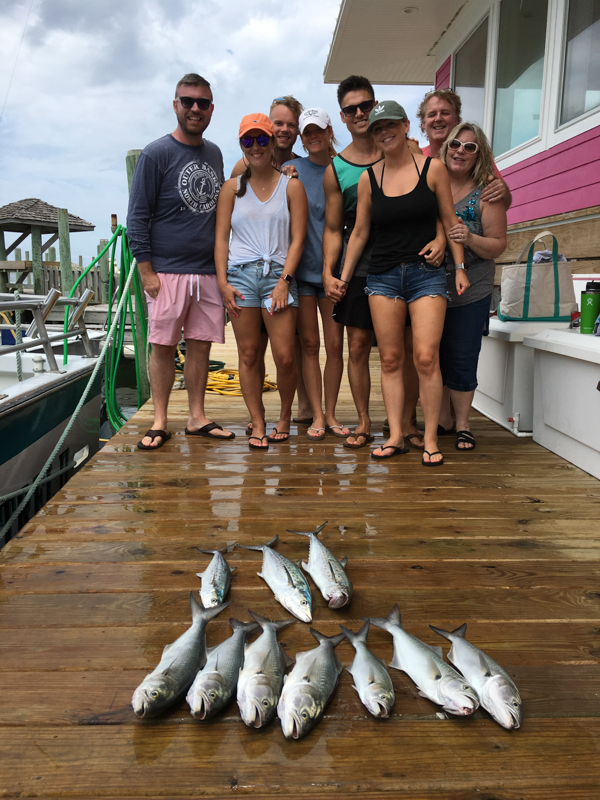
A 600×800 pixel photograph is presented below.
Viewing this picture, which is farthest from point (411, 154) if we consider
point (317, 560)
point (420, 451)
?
point (317, 560)

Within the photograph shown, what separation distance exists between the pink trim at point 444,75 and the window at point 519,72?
1523 millimetres

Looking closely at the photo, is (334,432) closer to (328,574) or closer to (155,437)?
(155,437)

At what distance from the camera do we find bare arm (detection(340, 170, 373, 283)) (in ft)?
10.1

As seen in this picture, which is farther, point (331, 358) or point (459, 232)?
point (331, 358)

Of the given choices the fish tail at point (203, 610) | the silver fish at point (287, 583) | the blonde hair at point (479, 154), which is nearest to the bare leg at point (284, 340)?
the blonde hair at point (479, 154)

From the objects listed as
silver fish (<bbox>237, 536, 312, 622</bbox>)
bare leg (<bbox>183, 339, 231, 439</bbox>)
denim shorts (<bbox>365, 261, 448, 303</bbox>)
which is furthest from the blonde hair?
silver fish (<bbox>237, 536, 312, 622</bbox>)

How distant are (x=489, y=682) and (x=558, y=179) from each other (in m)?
4.32

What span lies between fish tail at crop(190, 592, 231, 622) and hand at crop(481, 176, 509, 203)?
2.45 metres

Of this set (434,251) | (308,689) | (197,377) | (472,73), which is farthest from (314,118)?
(472,73)

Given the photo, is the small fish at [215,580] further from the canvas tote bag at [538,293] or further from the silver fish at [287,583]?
the canvas tote bag at [538,293]

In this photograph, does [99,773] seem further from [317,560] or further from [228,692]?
[317,560]

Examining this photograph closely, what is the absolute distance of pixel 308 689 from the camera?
1.40 meters

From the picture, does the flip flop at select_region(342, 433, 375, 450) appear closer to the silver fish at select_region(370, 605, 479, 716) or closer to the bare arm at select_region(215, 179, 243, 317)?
the bare arm at select_region(215, 179, 243, 317)

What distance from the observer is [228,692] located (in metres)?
1.43
